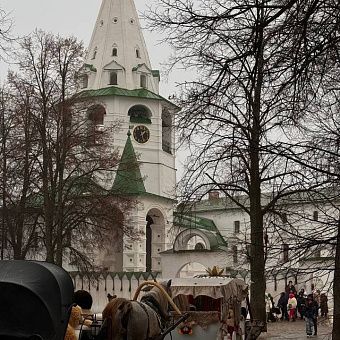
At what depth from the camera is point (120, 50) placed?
6569 centimetres

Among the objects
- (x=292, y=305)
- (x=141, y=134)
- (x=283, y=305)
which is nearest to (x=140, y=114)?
(x=141, y=134)

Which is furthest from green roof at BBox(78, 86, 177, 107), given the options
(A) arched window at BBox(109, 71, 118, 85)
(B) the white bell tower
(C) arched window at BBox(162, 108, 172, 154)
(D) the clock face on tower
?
(D) the clock face on tower

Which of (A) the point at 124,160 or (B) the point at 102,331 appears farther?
(A) the point at 124,160

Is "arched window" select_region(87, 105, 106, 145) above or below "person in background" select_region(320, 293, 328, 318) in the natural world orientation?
above

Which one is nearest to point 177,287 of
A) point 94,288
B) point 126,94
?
point 94,288

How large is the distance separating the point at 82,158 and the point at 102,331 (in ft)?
69.0

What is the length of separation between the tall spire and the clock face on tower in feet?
12.0

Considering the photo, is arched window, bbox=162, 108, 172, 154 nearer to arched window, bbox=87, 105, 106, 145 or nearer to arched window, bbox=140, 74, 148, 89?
arched window, bbox=140, 74, 148, 89

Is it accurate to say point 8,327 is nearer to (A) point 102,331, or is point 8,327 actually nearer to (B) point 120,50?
(A) point 102,331

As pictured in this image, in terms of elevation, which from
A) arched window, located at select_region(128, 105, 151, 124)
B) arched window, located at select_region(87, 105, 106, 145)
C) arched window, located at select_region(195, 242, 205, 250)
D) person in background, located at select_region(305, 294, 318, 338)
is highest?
arched window, located at select_region(128, 105, 151, 124)

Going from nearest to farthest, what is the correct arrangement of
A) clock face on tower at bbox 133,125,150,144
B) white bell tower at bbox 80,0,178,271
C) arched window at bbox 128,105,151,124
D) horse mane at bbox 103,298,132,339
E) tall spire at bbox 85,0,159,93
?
horse mane at bbox 103,298,132,339 < white bell tower at bbox 80,0,178,271 < clock face on tower at bbox 133,125,150,144 < arched window at bbox 128,105,151,124 < tall spire at bbox 85,0,159,93

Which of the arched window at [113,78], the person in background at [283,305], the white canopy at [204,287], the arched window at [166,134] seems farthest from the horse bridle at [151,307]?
the arched window at [113,78]

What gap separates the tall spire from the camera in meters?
65.3

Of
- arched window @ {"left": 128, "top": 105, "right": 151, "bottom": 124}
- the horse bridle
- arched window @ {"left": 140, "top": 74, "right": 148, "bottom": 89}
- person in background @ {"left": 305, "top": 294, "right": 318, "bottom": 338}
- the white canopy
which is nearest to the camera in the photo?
the horse bridle
